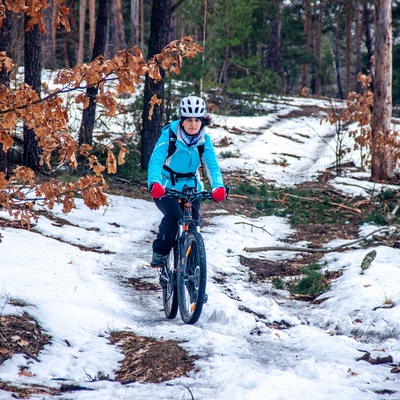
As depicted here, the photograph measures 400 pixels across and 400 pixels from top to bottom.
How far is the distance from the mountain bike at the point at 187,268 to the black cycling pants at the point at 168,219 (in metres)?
0.08

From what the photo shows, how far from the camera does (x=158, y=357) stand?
4.70 meters

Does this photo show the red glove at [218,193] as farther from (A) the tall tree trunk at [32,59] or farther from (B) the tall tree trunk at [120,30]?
(B) the tall tree trunk at [120,30]

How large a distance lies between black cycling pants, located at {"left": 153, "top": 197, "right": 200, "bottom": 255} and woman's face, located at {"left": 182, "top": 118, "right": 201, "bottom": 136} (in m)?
0.74

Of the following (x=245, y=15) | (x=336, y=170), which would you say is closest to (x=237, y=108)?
(x=245, y=15)

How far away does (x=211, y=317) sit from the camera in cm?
596

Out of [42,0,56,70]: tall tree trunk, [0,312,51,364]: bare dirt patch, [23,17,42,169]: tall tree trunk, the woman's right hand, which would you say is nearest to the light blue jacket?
the woman's right hand

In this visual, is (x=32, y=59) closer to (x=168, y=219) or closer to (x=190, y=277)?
(x=168, y=219)

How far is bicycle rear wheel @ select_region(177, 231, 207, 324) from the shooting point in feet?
18.1

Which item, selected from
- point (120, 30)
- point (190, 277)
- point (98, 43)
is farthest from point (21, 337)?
point (120, 30)

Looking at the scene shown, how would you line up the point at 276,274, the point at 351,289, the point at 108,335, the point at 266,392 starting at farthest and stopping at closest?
the point at 276,274
the point at 351,289
the point at 108,335
the point at 266,392

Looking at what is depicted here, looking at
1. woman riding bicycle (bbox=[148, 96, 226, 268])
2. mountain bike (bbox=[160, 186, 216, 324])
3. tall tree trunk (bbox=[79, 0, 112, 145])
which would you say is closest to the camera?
mountain bike (bbox=[160, 186, 216, 324])

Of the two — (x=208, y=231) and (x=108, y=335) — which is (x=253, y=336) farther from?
(x=208, y=231)

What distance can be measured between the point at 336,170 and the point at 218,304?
11.1 m

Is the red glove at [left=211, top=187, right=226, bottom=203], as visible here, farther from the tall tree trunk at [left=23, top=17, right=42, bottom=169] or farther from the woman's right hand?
the tall tree trunk at [left=23, top=17, right=42, bottom=169]
